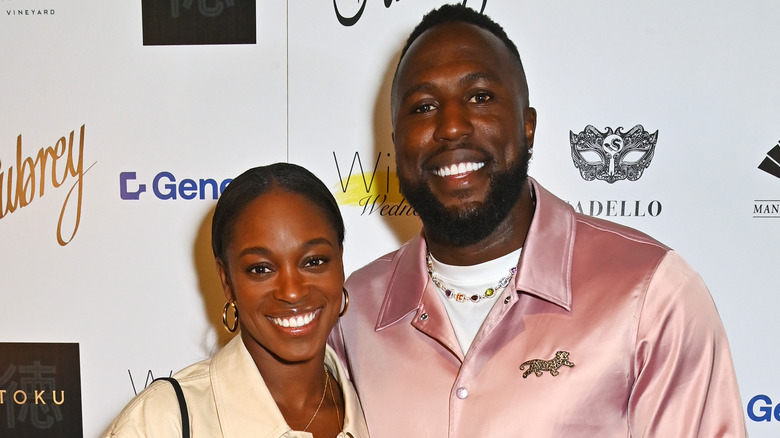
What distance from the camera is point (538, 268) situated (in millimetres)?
1365

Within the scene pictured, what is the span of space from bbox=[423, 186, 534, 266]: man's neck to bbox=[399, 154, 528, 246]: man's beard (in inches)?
0.7

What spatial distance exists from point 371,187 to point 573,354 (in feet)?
3.28

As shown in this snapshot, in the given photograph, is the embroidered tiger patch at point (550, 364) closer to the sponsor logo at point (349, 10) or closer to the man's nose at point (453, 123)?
the man's nose at point (453, 123)

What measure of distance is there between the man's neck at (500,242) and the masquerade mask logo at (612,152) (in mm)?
651

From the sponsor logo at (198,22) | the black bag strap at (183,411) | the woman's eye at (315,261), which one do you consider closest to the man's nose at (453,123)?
the woman's eye at (315,261)

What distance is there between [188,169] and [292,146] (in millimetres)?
346

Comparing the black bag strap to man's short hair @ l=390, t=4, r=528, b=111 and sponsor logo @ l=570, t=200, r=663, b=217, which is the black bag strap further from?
sponsor logo @ l=570, t=200, r=663, b=217

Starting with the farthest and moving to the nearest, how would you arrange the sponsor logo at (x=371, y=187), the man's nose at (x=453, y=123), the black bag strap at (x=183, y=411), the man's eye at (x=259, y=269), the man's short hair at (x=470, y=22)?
the sponsor logo at (x=371, y=187) < the man's short hair at (x=470, y=22) < the man's nose at (x=453, y=123) < the man's eye at (x=259, y=269) < the black bag strap at (x=183, y=411)

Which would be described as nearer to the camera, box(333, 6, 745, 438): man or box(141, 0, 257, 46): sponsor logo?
box(333, 6, 745, 438): man

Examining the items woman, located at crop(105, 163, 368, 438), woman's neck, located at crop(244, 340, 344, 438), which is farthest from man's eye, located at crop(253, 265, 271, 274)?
woman's neck, located at crop(244, 340, 344, 438)

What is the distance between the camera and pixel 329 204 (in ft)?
4.37

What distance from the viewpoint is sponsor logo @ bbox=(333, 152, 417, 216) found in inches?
83.4

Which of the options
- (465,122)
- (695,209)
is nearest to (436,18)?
(465,122)

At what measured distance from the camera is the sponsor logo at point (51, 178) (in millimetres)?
2166
